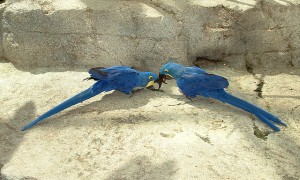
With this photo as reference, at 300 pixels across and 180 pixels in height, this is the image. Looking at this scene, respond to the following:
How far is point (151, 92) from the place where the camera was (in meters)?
3.51

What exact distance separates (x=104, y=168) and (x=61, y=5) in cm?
210

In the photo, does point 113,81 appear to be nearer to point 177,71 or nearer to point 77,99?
point 77,99

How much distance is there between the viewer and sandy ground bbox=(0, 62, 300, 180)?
249cm

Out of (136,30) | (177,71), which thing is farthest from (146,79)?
(136,30)

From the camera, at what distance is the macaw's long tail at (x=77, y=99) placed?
300 cm

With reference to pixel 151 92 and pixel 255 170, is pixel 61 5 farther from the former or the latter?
pixel 255 170

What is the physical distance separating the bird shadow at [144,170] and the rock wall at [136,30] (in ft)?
5.35

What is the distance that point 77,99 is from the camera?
3.15 meters

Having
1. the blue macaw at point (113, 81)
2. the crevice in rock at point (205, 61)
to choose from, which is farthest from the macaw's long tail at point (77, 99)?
the crevice in rock at point (205, 61)

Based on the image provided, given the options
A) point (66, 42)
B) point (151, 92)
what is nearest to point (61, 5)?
point (66, 42)

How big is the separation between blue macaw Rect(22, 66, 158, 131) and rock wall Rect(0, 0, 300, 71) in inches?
24.0

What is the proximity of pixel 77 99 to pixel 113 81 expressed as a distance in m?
0.38

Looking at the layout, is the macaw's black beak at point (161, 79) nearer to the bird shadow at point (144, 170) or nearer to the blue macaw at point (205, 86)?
the blue macaw at point (205, 86)

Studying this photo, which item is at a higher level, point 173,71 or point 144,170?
point 173,71
